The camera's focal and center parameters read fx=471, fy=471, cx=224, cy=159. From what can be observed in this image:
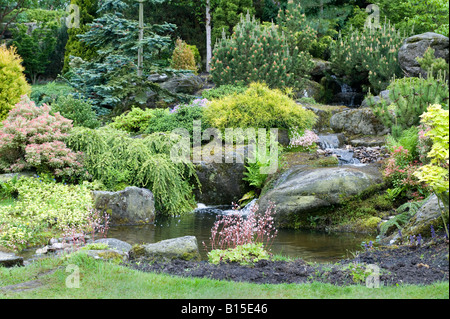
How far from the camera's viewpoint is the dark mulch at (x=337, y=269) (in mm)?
4914

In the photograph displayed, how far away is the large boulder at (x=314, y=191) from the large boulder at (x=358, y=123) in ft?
15.2

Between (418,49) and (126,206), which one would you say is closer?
(126,206)

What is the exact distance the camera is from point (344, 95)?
21.5m

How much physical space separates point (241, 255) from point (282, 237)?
9.27 feet

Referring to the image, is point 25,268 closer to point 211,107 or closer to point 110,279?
point 110,279

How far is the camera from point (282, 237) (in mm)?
8492

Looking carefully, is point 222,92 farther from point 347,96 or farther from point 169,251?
point 169,251

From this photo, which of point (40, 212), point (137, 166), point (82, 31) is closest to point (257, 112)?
point (137, 166)

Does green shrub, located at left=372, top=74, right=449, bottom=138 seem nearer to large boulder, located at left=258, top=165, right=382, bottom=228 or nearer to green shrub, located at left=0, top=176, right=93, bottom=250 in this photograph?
large boulder, located at left=258, top=165, right=382, bottom=228

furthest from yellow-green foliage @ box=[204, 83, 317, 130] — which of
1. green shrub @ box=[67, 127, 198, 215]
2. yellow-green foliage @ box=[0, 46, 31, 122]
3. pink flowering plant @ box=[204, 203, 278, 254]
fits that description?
yellow-green foliage @ box=[0, 46, 31, 122]

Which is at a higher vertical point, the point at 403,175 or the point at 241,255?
the point at 403,175

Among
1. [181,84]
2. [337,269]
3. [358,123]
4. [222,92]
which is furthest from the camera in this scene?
[181,84]

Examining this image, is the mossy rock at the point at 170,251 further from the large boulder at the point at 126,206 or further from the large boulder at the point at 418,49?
the large boulder at the point at 418,49

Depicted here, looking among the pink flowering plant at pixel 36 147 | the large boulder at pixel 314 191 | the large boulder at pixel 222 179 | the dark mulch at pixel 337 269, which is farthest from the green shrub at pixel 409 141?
the pink flowering plant at pixel 36 147
